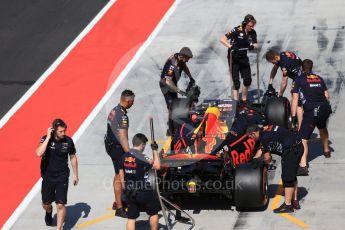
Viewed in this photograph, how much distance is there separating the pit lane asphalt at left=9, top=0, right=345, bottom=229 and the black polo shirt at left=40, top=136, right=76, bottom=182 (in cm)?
107

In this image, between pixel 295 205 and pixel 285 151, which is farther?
pixel 295 205

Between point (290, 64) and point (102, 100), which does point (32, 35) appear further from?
point (290, 64)

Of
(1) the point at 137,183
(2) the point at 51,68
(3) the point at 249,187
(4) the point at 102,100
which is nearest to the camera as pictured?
(1) the point at 137,183

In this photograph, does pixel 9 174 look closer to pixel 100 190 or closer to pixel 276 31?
pixel 100 190

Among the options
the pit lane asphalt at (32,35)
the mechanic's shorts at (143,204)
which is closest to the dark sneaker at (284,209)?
the mechanic's shorts at (143,204)

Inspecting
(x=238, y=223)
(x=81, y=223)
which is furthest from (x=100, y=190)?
(x=238, y=223)

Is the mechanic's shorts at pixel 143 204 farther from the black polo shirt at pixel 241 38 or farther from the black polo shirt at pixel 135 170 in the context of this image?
the black polo shirt at pixel 241 38

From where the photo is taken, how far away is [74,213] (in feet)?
53.0

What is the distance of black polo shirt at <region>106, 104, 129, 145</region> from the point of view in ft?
50.6

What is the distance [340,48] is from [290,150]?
27.1 feet

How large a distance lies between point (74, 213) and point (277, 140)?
12.8ft

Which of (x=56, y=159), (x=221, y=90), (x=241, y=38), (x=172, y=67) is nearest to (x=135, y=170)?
(x=56, y=159)

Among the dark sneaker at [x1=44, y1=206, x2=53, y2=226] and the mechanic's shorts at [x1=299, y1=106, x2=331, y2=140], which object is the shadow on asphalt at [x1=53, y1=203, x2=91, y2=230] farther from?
the mechanic's shorts at [x1=299, y1=106, x2=331, y2=140]

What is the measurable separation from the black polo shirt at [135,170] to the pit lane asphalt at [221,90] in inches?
56.5
